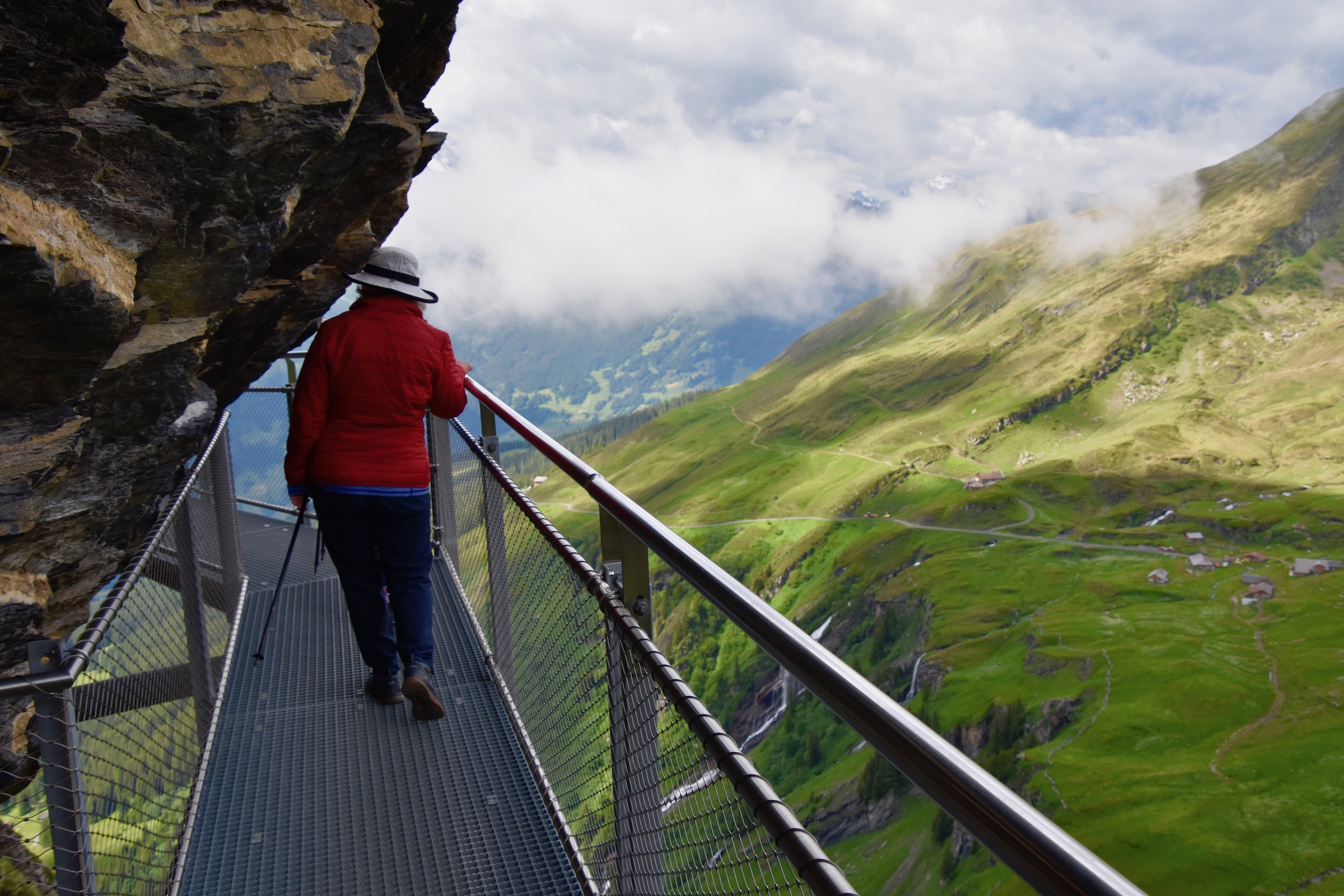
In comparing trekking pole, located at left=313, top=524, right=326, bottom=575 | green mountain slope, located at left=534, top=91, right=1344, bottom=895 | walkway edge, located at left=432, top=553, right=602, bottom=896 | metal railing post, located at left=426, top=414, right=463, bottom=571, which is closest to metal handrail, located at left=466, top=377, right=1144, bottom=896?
walkway edge, located at left=432, top=553, right=602, bottom=896

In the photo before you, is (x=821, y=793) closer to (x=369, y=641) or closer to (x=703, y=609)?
(x=703, y=609)

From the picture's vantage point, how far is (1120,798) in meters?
80.2

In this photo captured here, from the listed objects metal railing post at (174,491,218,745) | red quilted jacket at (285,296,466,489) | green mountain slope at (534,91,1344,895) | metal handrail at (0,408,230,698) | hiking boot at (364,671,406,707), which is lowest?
green mountain slope at (534,91,1344,895)

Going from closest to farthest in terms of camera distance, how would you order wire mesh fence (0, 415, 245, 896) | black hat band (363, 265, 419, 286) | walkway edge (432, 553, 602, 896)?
wire mesh fence (0, 415, 245, 896) < walkway edge (432, 553, 602, 896) < black hat band (363, 265, 419, 286)

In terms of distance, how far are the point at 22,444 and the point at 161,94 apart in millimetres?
1777

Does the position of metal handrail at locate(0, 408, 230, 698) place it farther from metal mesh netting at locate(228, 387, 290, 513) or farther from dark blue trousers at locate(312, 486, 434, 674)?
metal mesh netting at locate(228, 387, 290, 513)

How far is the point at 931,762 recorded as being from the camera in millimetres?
1191

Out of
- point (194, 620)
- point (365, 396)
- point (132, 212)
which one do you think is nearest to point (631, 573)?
point (365, 396)

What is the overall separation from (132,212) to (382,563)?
2.08 meters

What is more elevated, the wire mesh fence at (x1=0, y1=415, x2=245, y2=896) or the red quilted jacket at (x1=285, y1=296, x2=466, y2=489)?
the red quilted jacket at (x1=285, y1=296, x2=466, y2=489)

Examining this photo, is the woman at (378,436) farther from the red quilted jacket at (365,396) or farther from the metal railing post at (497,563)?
the metal railing post at (497,563)

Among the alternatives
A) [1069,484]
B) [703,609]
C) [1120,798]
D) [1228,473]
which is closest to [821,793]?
[1120,798]

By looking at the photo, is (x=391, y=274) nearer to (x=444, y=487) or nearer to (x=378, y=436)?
(x=378, y=436)

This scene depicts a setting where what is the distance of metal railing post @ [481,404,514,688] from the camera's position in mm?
4906
